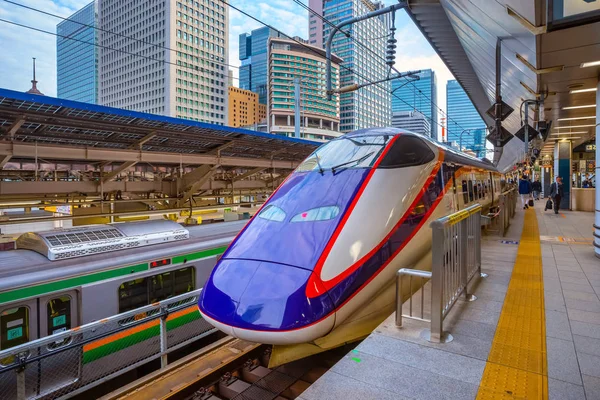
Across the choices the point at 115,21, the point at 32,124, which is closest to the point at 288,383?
the point at 32,124

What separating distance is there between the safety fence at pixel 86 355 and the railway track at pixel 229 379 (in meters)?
0.35

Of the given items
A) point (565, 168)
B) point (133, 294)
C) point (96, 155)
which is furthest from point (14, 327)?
point (565, 168)

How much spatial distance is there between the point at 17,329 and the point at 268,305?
3.64 m

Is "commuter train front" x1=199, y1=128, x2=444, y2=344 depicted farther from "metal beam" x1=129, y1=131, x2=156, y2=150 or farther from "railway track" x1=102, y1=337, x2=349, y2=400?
"metal beam" x1=129, y1=131, x2=156, y2=150

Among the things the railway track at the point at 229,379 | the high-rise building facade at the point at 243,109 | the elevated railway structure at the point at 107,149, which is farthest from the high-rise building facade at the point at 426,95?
the high-rise building facade at the point at 243,109

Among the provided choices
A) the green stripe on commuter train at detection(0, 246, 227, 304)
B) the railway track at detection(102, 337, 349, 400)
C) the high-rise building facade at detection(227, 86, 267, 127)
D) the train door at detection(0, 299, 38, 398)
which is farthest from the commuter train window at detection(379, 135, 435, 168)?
the high-rise building facade at detection(227, 86, 267, 127)

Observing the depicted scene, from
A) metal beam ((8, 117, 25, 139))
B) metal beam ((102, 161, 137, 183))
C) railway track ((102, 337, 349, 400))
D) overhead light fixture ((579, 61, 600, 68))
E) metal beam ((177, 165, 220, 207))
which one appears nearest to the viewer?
railway track ((102, 337, 349, 400))

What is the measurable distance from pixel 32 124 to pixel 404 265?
22.3ft

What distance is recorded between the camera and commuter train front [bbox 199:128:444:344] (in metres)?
3.64

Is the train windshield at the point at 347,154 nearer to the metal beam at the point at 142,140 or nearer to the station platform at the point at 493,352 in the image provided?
the station platform at the point at 493,352

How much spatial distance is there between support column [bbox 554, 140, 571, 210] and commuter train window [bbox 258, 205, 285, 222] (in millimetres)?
19634

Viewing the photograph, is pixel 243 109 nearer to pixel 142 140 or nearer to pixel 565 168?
pixel 565 168

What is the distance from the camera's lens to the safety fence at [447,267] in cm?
361

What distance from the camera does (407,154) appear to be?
18.2 ft
